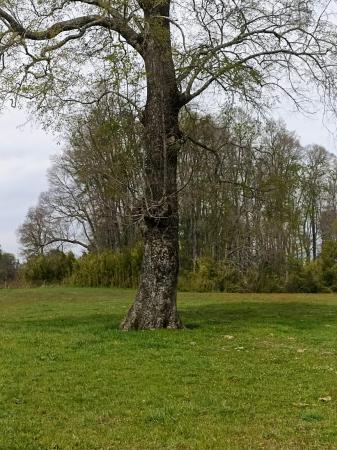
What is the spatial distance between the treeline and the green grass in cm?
354

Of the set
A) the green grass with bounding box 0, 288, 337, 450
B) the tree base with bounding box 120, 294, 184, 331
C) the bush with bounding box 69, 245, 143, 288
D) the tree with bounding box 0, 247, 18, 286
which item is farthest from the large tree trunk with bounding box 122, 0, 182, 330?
the tree with bounding box 0, 247, 18, 286

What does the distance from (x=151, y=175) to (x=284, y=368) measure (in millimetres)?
5928

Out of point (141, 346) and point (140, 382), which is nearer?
point (140, 382)

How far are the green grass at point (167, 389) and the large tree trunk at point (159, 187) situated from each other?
83 centimetres

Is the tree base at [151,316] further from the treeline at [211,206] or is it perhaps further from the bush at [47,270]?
the bush at [47,270]

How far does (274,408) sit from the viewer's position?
21.2 ft

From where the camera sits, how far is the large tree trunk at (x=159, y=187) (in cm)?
1291

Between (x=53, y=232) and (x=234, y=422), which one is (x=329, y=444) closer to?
(x=234, y=422)

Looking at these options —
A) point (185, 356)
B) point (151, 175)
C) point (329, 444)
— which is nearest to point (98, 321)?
point (151, 175)

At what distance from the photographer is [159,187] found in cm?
1306

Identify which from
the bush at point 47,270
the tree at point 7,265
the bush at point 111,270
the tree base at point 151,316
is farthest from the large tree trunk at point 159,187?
the tree at point 7,265

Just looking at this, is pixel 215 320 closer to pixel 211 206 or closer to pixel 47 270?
pixel 211 206

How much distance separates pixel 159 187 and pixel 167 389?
648 cm

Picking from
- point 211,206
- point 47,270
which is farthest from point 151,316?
point 47,270
